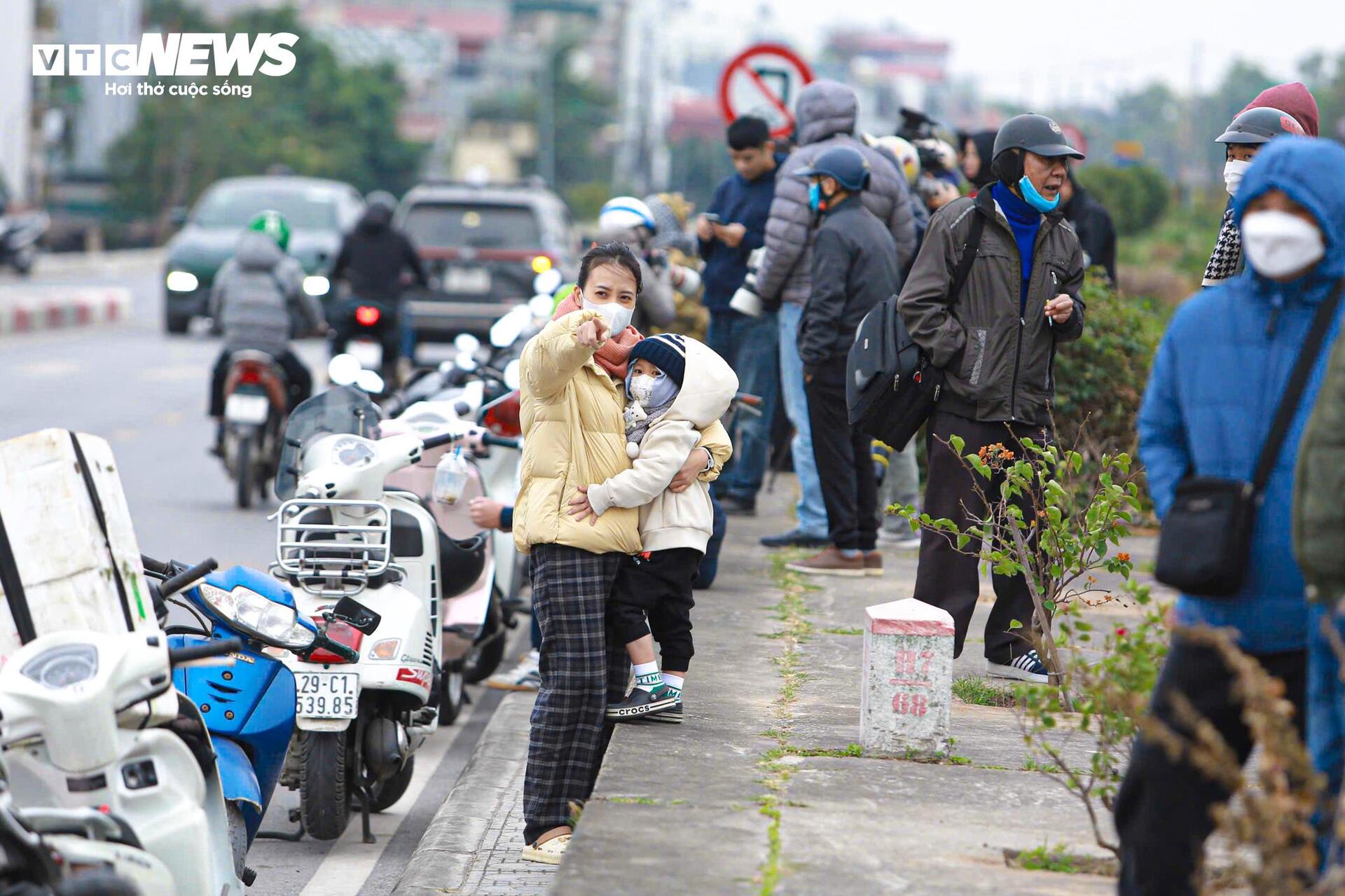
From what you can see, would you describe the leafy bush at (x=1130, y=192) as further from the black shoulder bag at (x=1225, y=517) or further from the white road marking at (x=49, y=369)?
the black shoulder bag at (x=1225, y=517)

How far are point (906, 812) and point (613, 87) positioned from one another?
128295mm

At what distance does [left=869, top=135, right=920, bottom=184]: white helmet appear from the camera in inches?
384

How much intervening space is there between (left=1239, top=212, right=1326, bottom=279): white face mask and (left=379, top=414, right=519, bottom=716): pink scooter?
355cm

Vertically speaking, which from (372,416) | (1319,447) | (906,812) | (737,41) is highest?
(737,41)

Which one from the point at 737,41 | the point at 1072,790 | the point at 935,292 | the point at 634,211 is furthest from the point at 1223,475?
the point at 737,41

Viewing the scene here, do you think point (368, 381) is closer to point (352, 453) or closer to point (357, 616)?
point (352, 453)

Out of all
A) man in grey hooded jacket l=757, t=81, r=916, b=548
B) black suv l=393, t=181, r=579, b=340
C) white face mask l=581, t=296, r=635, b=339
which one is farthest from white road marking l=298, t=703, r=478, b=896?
black suv l=393, t=181, r=579, b=340

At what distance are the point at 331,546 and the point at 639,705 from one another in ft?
3.78

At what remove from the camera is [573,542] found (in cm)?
505

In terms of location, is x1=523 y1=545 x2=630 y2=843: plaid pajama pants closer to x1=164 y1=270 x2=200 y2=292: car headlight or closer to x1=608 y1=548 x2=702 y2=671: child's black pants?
x1=608 y1=548 x2=702 y2=671: child's black pants

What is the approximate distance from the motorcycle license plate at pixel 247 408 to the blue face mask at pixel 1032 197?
21.0ft

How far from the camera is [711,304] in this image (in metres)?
9.81

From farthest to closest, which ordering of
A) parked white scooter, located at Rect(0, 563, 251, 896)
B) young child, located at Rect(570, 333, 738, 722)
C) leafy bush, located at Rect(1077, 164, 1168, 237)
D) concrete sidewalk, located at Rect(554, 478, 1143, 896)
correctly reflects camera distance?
leafy bush, located at Rect(1077, 164, 1168, 237) < young child, located at Rect(570, 333, 738, 722) < concrete sidewalk, located at Rect(554, 478, 1143, 896) < parked white scooter, located at Rect(0, 563, 251, 896)

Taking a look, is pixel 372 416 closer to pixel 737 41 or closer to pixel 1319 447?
pixel 1319 447
